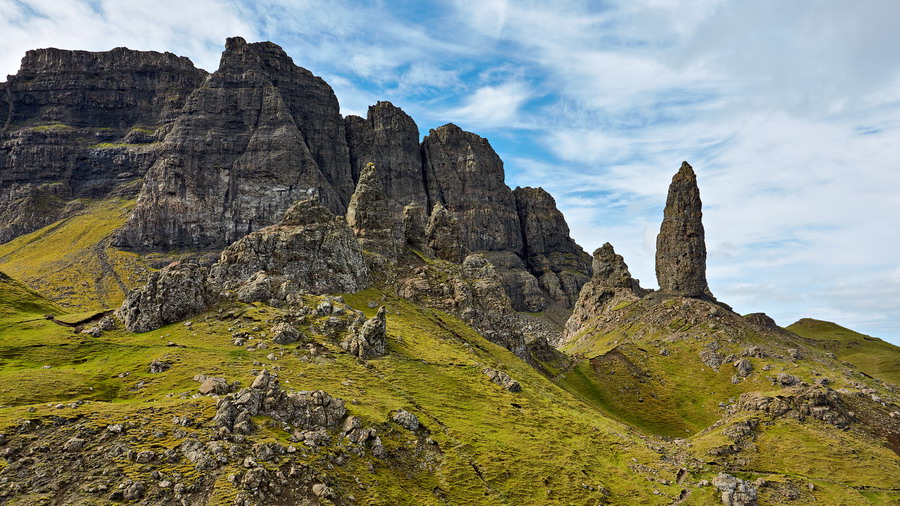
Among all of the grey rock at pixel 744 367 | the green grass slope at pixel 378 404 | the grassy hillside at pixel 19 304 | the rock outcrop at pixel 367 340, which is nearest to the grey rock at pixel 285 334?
the green grass slope at pixel 378 404

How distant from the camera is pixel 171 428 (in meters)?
41.6

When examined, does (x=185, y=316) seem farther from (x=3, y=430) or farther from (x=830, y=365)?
(x=830, y=365)

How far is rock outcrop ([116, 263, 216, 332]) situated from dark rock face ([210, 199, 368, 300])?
14069 millimetres

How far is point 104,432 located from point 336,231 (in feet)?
262

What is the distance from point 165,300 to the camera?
74.2m

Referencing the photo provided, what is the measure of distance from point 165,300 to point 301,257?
Answer: 36336 millimetres

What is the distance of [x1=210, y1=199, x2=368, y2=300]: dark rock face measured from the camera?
100 meters

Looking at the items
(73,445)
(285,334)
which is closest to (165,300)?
(285,334)

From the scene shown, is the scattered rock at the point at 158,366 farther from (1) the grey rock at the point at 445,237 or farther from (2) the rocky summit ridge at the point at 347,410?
(1) the grey rock at the point at 445,237

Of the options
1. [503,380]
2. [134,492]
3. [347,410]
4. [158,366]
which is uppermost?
[503,380]

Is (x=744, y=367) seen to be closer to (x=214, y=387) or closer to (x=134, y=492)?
(x=214, y=387)

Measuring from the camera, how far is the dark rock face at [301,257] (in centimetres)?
10044

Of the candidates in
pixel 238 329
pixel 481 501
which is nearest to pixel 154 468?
pixel 481 501

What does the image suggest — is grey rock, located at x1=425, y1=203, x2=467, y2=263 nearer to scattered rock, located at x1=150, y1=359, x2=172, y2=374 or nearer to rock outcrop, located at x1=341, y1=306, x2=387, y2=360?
rock outcrop, located at x1=341, y1=306, x2=387, y2=360
